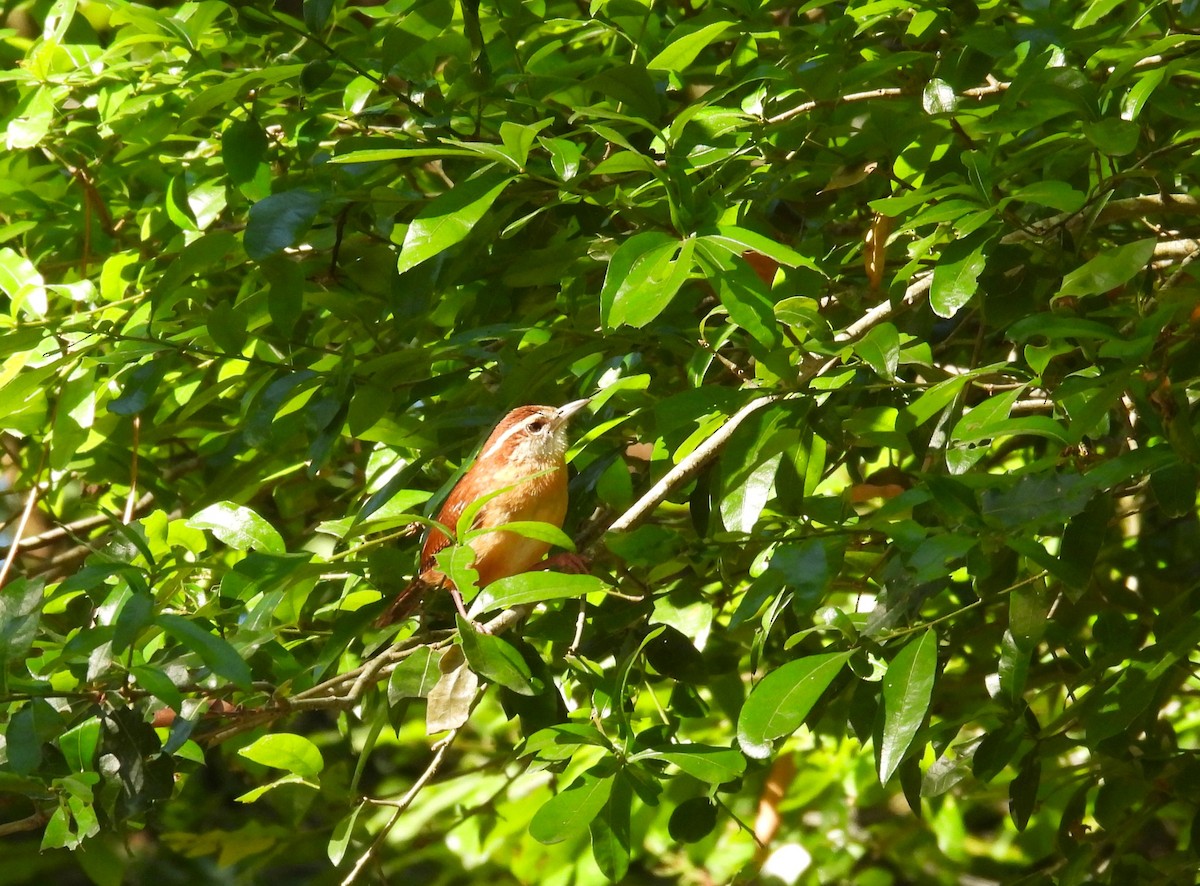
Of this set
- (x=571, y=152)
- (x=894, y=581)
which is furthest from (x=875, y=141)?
(x=894, y=581)

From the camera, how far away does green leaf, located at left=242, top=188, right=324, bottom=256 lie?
232 centimetres

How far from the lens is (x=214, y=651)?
6.42 feet

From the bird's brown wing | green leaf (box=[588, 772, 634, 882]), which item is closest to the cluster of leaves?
green leaf (box=[588, 772, 634, 882])

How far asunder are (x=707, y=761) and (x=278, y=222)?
49.1 inches

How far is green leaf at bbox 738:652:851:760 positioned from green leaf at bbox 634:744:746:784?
85mm

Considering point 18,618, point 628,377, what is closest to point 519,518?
point 628,377

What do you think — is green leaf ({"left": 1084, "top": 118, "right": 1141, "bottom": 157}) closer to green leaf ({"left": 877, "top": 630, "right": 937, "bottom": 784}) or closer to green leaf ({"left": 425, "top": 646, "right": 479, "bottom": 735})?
green leaf ({"left": 877, "top": 630, "right": 937, "bottom": 784})

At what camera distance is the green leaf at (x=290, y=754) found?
2.40 meters

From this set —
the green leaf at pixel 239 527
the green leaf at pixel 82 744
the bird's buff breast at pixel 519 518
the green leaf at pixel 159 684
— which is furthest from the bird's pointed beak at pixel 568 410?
the green leaf at pixel 82 744

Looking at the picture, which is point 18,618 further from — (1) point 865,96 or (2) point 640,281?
(1) point 865,96

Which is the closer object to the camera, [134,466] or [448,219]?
[448,219]

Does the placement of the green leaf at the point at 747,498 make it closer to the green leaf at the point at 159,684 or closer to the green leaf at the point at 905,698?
the green leaf at the point at 905,698

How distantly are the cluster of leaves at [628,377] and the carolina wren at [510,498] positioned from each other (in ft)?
0.24

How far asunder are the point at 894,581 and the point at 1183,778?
3.04ft
